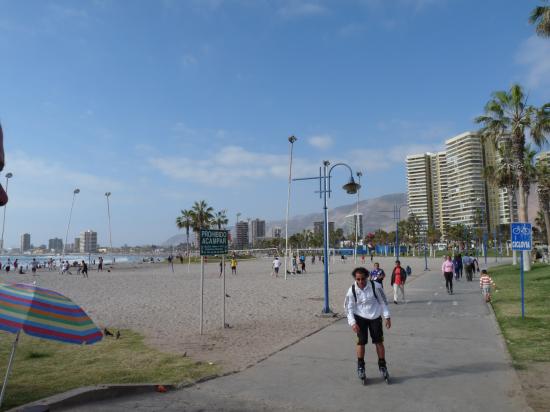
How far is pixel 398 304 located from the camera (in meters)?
16.0

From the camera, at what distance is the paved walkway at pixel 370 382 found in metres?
5.37

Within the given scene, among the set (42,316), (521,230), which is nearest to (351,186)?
(521,230)

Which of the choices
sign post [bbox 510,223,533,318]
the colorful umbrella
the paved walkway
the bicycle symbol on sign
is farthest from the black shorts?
the bicycle symbol on sign

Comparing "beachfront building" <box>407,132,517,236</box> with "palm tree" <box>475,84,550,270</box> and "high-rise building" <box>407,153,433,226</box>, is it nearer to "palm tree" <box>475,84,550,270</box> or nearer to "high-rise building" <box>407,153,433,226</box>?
"high-rise building" <box>407,153,433,226</box>

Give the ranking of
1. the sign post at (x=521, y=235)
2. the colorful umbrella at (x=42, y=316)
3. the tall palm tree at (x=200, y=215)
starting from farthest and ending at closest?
the tall palm tree at (x=200, y=215)
the sign post at (x=521, y=235)
the colorful umbrella at (x=42, y=316)

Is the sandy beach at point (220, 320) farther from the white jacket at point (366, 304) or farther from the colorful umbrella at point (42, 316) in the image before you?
the colorful umbrella at point (42, 316)

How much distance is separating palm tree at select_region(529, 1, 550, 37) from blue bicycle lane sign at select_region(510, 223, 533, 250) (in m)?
8.94

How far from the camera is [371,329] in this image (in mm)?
6457

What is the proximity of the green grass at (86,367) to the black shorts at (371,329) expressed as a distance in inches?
92.0

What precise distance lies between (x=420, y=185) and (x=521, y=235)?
390 ft

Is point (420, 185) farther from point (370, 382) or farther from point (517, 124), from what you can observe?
point (370, 382)

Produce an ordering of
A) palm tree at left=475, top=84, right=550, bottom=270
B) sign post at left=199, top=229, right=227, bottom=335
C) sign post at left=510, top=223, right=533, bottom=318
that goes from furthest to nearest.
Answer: palm tree at left=475, top=84, right=550, bottom=270, sign post at left=510, top=223, right=533, bottom=318, sign post at left=199, top=229, right=227, bottom=335

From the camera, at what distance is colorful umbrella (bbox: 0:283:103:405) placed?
13.4 ft

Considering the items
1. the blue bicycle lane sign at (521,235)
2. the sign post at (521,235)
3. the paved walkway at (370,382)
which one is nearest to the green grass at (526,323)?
the paved walkway at (370,382)
